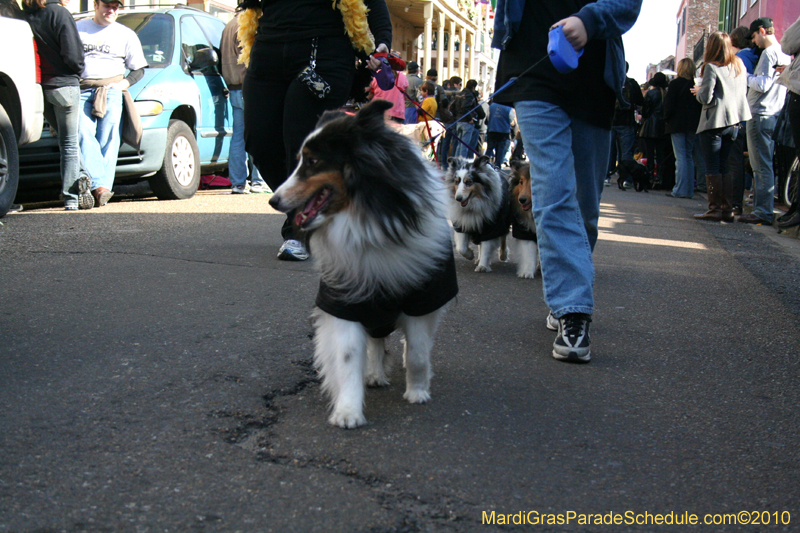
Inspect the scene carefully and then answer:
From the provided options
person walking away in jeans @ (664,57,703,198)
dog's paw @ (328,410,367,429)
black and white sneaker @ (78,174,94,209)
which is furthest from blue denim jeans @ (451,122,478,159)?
dog's paw @ (328,410,367,429)

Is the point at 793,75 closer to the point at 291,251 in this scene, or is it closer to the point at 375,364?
the point at 291,251

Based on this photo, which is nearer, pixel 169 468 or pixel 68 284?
pixel 169 468

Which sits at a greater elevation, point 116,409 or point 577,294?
point 577,294

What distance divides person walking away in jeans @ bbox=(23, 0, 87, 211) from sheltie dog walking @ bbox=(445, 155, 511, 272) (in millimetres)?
3759

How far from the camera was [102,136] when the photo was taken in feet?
25.9

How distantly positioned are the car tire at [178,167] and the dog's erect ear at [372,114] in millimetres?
6493

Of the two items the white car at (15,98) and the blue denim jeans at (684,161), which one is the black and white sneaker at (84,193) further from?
the blue denim jeans at (684,161)

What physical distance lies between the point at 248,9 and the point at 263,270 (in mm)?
1729

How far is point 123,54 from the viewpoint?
796 centimetres

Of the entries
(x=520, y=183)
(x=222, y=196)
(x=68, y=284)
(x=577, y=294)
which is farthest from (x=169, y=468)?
(x=222, y=196)

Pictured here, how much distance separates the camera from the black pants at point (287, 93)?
4.71 meters

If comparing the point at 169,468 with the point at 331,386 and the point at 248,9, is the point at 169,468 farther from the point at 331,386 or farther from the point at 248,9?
the point at 248,9

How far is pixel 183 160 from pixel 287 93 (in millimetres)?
4677

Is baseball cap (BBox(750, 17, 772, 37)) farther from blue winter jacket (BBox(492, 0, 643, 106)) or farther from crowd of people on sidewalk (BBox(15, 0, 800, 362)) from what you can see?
blue winter jacket (BBox(492, 0, 643, 106))
